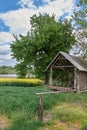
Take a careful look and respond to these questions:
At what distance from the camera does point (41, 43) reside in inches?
1220

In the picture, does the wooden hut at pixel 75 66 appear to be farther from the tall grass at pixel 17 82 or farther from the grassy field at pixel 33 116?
the grassy field at pixel 33 116

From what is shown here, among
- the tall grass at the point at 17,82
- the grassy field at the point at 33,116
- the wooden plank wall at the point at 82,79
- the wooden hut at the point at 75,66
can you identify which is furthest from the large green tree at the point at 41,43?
the grassy field at the point at 33,116

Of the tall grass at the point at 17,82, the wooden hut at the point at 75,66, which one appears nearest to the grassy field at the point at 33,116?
the wooden hut at the point at 75,66

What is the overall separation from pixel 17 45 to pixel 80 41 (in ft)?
25.3

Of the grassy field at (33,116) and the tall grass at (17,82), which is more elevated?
the tall grass at (17,82)

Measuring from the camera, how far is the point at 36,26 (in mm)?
33844

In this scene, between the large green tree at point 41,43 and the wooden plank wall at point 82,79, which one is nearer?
the wooden plank wall at point 82,79

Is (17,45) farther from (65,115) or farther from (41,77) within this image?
(65,115)

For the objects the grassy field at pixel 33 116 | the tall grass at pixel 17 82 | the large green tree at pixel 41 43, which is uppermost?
the large green tree at pixel 41 43

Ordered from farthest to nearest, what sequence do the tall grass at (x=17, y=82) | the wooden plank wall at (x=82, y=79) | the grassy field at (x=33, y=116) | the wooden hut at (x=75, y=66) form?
1. the tall grass at (x=17, y=82)
2. the wooden plank wall at (x=82, y=79)
3. the wooden hut at (x=75, y=66)
4. the grassy field at (x=33, y=116)

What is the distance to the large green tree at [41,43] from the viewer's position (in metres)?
31.5

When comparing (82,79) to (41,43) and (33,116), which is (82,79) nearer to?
(41,43)

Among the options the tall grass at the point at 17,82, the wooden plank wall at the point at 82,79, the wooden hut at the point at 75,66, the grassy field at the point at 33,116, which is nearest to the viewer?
the grassy field at the point at 33,116

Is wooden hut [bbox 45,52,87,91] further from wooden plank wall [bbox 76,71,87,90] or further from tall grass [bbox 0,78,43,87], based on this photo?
tall grass [bbox 0,78,43,87]
